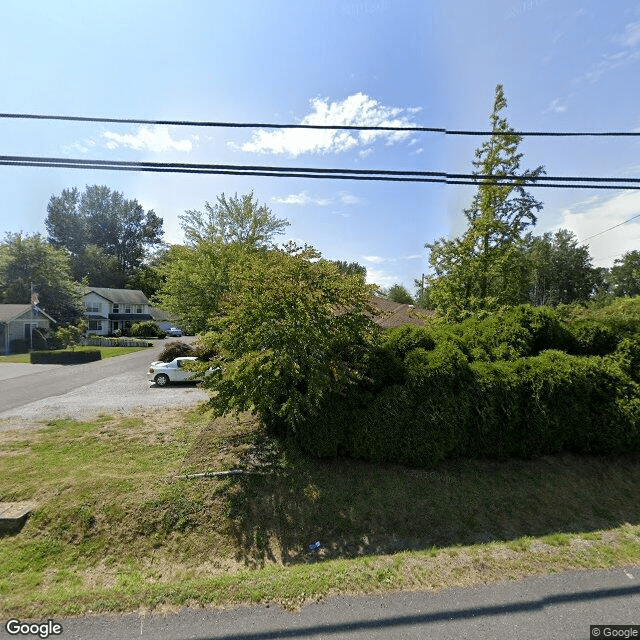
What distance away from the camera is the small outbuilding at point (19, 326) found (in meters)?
27.4

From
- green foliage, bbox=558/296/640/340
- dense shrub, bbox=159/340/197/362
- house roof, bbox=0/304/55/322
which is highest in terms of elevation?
house roof, bbox=0/304/55/322

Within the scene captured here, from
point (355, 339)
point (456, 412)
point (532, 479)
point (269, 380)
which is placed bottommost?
point (532, 479)

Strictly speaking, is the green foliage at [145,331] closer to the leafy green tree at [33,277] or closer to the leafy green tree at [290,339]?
the leafy green tree at [33,277]

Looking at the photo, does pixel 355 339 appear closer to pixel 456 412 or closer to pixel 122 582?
pixel 456 412

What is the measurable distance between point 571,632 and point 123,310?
58.3 m

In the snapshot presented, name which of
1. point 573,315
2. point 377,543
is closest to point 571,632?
point 377,543

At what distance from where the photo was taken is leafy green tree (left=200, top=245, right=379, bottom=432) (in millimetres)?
5840

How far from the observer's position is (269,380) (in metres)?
5.92

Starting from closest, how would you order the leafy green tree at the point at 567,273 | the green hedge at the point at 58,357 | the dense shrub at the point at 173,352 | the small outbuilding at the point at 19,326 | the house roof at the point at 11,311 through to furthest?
the dense shrub at the point at 173,352 < the green hedge at the point at 58,357 < the small outbuilding at the point at 19,326 < the house roof at the point at 11,311 < the leafy green tree at the point at 567,273

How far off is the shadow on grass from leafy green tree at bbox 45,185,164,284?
67.1 metres

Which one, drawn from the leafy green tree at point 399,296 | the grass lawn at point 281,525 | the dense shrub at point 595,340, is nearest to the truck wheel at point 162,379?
the grass lawn at point 281,525

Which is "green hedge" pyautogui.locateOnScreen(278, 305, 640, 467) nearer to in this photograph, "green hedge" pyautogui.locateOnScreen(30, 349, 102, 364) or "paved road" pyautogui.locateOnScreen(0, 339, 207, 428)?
"paved road" pyautogui.locateOnScreen(0, 339, 207, 428)

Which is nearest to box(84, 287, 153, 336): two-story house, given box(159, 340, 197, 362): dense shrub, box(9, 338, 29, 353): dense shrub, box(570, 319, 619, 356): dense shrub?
box(9, 338, 29, 353): dense shrub

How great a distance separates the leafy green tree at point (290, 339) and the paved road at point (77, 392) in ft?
19.9
